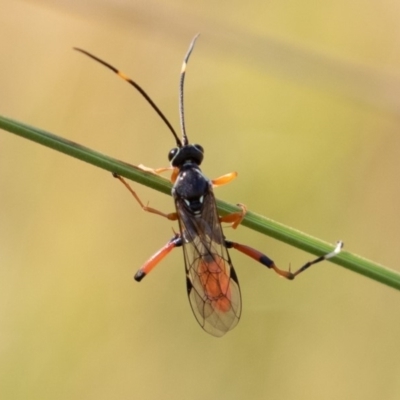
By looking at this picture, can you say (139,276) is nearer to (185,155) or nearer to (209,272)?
(209,272)

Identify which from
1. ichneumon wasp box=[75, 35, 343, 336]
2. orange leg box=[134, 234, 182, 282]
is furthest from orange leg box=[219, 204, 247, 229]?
orange leg box=[134, 234, 182, 282]

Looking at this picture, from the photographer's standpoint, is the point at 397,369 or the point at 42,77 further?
the point at 42,77

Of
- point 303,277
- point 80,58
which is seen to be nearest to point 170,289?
point 303,277

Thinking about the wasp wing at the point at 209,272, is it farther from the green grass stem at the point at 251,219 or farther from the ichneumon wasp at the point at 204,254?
the green grass stem at the point at 251,219

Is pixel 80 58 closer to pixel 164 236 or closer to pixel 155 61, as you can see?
pixel 155 61

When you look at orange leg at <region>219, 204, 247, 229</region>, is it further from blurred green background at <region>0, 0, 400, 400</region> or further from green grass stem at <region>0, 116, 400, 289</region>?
blurred green background at <region>0, 0, 400, 400</region>

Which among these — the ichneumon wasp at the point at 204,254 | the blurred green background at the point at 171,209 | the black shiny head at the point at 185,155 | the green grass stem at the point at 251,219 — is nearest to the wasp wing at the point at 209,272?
the ichneumon wasp at the point at 204,254
